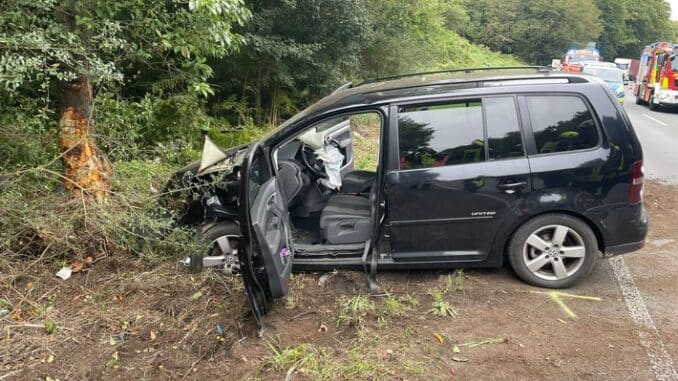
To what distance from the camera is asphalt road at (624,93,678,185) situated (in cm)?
854

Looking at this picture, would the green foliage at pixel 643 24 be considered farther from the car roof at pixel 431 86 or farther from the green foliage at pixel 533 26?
the car roof at pixel 431 86

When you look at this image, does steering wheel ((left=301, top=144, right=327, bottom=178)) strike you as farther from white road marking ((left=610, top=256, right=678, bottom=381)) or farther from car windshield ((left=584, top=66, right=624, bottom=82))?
car windshield ((left=584, top=66, right=624, bottom=82))

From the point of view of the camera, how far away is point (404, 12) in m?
12.1

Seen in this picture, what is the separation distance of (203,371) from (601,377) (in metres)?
2.50

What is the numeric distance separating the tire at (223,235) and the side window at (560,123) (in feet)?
8.59

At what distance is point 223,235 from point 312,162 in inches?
45.7

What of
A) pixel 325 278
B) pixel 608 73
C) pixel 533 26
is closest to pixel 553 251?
pixel 325 278

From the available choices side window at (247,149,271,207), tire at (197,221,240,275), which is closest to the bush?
tire at (197,221,240,275)

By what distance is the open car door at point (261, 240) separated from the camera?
3.38 metres

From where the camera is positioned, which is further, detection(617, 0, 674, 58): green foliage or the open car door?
detection(617, 0, 674, 58): green foliage

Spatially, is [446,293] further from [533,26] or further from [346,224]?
[533,26]

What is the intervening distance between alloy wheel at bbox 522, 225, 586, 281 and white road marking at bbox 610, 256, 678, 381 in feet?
1.63

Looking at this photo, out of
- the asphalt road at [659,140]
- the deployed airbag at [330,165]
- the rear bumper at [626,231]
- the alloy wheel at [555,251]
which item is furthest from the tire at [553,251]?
the asphalt road at [659,140]

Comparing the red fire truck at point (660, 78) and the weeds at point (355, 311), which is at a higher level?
the red fire truck at point (660, 78)
